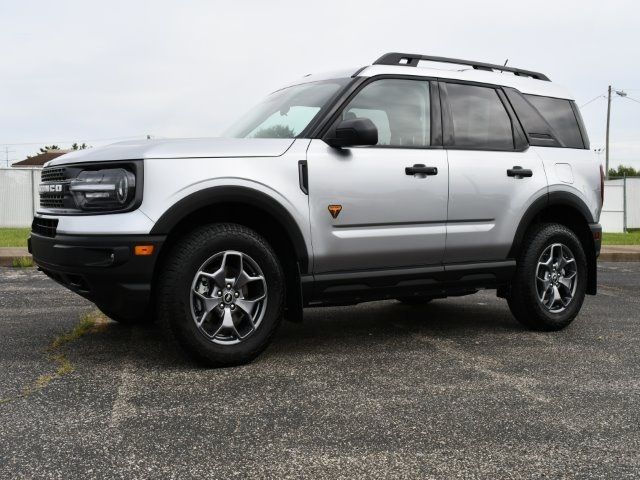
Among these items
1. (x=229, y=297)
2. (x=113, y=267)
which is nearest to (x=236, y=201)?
(x=229, y=297)

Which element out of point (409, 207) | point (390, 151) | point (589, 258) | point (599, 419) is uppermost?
point (390, 151)

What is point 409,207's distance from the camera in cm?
500

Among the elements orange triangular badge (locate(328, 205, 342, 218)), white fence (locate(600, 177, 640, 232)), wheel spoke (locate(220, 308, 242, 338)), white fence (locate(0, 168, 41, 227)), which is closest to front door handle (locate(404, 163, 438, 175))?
orange triangular badge (locate(328, 205, 342, 218))

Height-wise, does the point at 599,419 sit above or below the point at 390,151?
below

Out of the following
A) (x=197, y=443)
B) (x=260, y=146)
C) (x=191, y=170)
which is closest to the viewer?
(x=197, y=443)

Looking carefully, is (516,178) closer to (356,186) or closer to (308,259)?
(356,186)

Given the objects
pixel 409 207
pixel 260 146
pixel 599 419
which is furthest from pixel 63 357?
pixel 599 419

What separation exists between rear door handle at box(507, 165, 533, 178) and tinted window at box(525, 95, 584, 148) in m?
0.62

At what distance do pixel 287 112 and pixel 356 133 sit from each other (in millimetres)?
833

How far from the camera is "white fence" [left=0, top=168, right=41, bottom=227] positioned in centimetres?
2241

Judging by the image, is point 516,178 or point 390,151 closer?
point 390,151

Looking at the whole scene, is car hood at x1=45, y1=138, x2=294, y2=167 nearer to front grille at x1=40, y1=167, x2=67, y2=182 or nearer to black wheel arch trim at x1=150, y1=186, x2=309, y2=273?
front grille at x1=40, y1=167, x2=67, y2=182

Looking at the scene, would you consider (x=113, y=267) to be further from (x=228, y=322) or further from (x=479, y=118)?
(x=479, y=118)

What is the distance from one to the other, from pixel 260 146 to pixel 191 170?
20.1 inches
